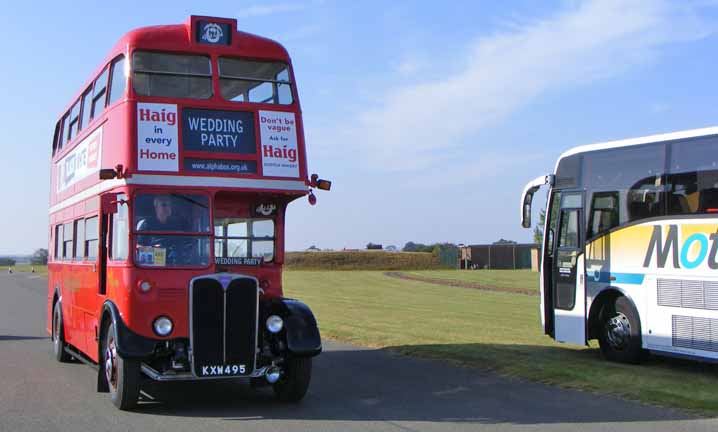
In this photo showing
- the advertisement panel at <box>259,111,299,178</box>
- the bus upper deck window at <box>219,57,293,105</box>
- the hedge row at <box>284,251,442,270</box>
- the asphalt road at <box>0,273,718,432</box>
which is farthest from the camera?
the hedge row at <box>284,251,442,270</box>

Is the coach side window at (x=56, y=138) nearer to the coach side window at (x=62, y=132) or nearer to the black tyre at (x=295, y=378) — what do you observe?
the coach side window at (x=62, y=132)

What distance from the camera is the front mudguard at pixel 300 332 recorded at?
983cm

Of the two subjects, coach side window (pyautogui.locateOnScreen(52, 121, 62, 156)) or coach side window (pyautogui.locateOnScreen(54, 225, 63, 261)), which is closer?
coach side window (pyautogui.locateOnScreen(54, 225, 63, 261))

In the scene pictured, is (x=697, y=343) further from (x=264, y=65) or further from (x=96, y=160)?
(x=96, y=160)

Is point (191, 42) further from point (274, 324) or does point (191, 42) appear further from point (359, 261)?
point (359, 261)

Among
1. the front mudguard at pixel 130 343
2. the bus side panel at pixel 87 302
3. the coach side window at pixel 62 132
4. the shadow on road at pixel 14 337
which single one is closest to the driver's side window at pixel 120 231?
the front mudguard at pixel 130 343

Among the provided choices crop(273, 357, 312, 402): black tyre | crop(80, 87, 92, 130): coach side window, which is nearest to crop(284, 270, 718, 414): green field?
crop(273, 357, 312, 402): black tyre

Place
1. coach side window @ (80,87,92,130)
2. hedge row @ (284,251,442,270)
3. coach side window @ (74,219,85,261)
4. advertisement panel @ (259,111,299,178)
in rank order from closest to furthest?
advertisement panel @ (259,111,299,178)
coach side window @ (74,219,85,261)
coach side window @ (80,87,92,130)
hedge row @ (284,251,442,270)

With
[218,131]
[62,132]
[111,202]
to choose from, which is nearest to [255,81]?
A: [218,131]

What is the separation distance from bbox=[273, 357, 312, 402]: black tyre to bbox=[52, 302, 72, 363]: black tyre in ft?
18.9

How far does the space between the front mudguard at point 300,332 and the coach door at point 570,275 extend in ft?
Result: 19.9

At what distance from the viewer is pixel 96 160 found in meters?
11.7

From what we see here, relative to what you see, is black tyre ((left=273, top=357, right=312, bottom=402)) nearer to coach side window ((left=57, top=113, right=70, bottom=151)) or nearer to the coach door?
the coach door

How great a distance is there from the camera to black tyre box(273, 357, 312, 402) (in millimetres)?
10125
